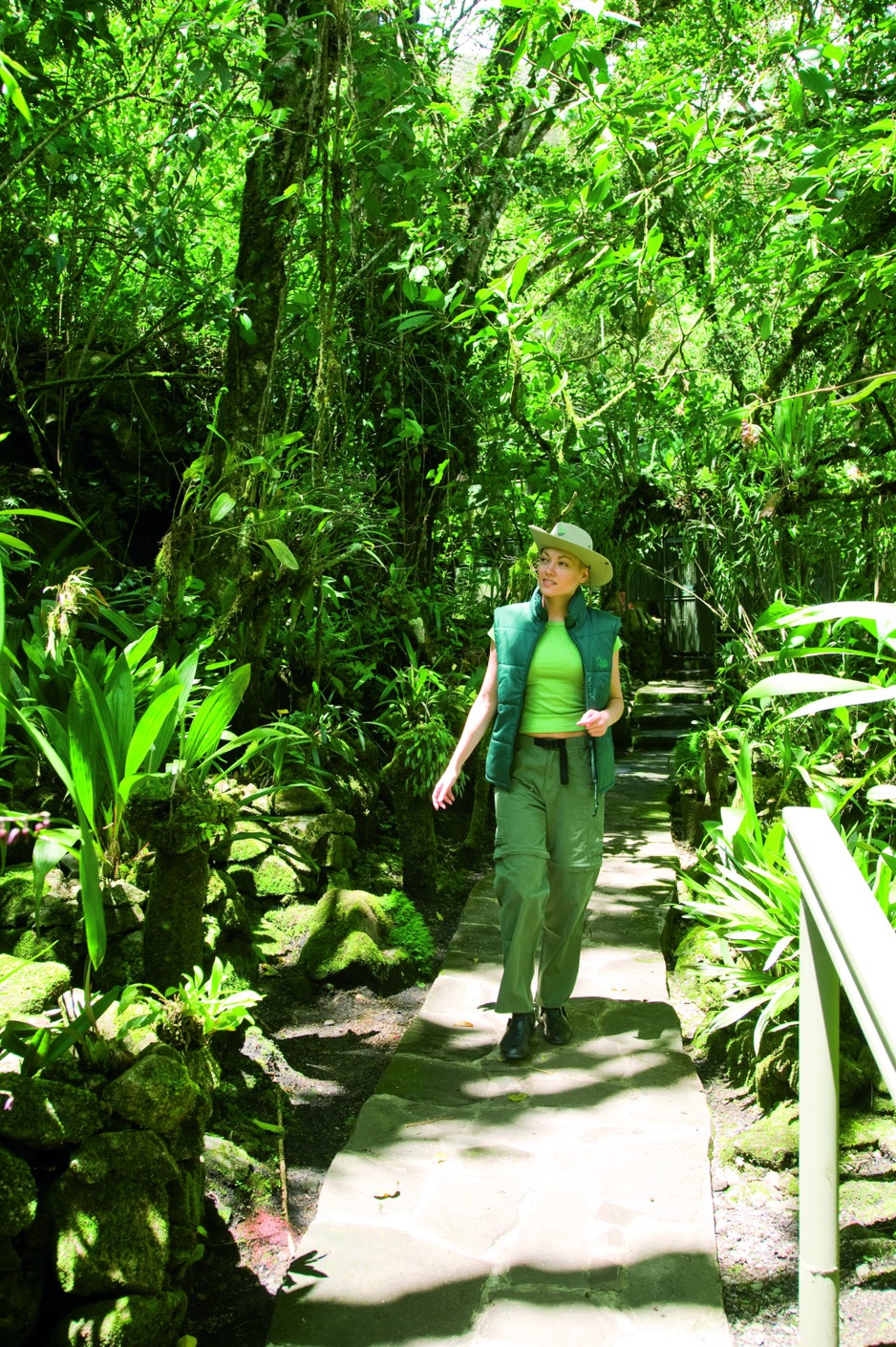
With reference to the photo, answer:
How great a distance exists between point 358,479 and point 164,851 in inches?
151

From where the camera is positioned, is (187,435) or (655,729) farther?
(655,729)

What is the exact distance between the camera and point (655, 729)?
11344 mm

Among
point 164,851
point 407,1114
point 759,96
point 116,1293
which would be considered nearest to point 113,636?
point 164,851

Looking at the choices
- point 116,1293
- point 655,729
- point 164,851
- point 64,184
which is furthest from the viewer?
point 655,729

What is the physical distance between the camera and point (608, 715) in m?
3.46

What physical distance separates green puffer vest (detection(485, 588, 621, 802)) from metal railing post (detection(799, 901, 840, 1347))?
1924 millimetres

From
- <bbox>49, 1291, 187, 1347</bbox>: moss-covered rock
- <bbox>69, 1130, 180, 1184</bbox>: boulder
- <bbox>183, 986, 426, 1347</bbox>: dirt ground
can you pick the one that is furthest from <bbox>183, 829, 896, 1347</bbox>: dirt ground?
<bbox>69, 1130, 180, 1184</bbox>: boulder

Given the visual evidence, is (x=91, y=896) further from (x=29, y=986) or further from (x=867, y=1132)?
(x=867, y=1132)

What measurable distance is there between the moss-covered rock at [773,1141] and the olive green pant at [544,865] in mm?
749

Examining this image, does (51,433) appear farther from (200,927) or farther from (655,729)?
(655,729)

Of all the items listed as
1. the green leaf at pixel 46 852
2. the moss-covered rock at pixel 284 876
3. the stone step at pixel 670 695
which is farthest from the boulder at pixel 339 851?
the stone step at pixel 670 695

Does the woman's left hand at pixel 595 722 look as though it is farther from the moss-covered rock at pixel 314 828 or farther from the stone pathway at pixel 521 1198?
the moss-covered rock at pixel 314 828

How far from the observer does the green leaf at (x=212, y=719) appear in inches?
126

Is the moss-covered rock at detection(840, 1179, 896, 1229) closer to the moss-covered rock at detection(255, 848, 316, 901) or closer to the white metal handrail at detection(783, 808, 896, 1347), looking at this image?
the white metal handrail at detection(783, 808, 896, 1347)
